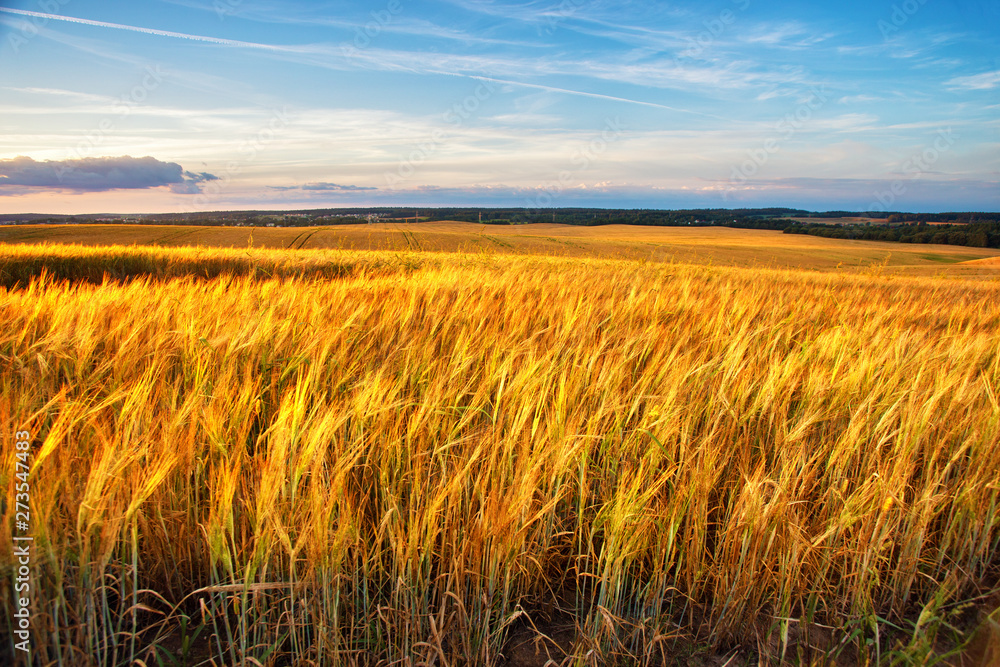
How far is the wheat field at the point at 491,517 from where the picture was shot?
0.98 meters

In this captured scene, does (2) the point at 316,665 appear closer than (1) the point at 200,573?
Yes

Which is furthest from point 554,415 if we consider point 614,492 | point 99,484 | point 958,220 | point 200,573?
point 958,220

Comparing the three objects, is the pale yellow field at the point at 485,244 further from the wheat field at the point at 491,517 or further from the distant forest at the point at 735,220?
the wheat field at the point at 491,517

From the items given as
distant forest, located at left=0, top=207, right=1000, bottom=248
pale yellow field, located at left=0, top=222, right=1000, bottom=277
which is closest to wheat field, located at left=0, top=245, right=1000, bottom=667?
pale yellow field, located at left=0, top=222, right=1000, bottom=277

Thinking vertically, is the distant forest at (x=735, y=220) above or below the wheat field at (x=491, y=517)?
above

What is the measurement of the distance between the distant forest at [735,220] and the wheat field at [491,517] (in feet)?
139

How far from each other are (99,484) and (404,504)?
65 cm

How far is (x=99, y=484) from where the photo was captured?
0.97 meters

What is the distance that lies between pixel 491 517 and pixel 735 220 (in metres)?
80.5

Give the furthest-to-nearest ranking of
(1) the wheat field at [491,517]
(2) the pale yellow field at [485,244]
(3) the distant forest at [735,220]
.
Answer: (3) the distant forest at [735,220] < (2) the pale yellow field at [485,244] < (1) the wheat field at [491,517]

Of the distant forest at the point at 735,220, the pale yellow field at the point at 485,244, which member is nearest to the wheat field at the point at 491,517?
the pale yellow field at the point at 485,244

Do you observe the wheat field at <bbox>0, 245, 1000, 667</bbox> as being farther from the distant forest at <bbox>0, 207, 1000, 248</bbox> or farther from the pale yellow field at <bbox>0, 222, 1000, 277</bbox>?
the distant forest at <bbox>0, 207, 1000, 248</bbox>

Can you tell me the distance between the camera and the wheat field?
0.98 meters

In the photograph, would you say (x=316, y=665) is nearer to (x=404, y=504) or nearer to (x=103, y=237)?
(x=404, y=504)
